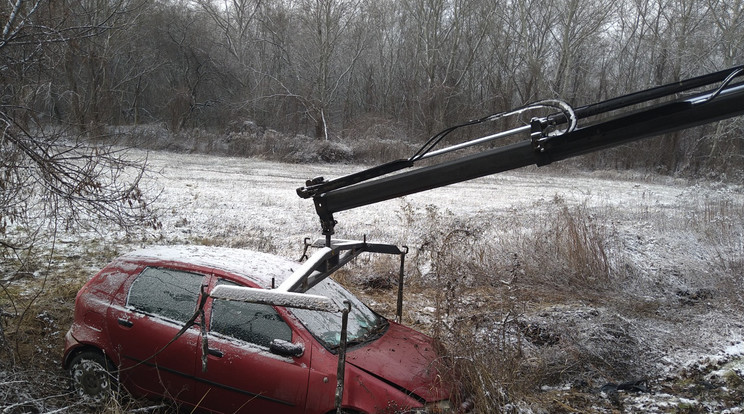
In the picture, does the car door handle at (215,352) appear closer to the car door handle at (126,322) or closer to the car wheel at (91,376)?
the car door handle at (126,322)

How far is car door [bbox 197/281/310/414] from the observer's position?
4.30 meters

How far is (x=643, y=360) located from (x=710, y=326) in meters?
1.81

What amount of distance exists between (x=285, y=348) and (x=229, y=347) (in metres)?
0.65

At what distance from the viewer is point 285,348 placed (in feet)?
13.6

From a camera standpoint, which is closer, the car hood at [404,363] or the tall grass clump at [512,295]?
the car hood at [404,363]

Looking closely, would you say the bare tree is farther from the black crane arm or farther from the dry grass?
the black crane arm

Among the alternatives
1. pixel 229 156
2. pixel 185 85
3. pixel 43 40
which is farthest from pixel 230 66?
pixel 43 40

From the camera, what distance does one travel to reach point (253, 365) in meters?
4.39

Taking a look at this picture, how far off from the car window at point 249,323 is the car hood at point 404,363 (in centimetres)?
65

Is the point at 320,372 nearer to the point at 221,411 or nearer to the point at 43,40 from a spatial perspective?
the point at 221,411

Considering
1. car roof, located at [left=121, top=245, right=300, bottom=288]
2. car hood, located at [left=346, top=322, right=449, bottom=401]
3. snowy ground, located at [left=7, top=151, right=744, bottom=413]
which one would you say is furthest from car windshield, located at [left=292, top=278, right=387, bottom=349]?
snowy ground, located at [left=7, top=151, right=744, bottom=413]

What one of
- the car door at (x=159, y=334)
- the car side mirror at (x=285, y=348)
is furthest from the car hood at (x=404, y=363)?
the car door at (x=159, y=334)

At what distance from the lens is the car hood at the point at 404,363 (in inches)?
170

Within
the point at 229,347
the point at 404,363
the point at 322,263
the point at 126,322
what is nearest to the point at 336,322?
the point at 322,263
